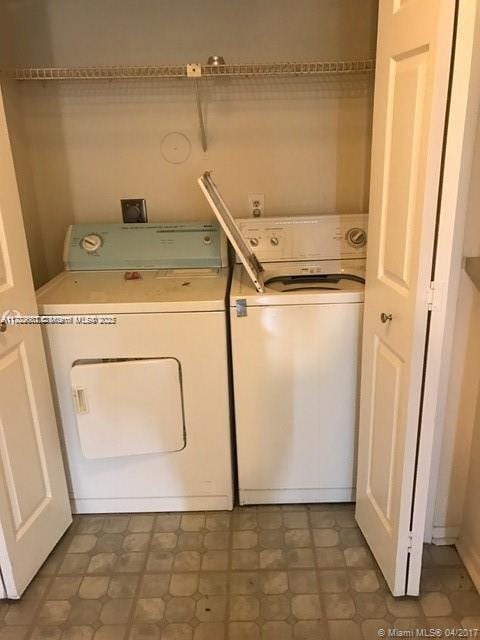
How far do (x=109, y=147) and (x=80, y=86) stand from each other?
0.28 m

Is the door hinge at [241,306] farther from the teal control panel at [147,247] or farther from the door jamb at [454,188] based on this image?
the door jamb at [454,188]

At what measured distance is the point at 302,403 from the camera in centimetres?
204

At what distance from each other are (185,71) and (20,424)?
1509 mm

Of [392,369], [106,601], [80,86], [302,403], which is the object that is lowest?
[106,601]

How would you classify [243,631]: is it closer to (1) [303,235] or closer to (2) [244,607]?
(2) [244,607]

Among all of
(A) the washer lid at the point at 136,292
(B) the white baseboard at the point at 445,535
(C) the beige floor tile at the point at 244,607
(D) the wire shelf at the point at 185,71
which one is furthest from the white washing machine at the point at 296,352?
(D) the wire shelf at the point at 185,71

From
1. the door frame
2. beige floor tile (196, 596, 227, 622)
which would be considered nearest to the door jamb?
the door frame

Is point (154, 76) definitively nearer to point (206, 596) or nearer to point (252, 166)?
point (252, 166)

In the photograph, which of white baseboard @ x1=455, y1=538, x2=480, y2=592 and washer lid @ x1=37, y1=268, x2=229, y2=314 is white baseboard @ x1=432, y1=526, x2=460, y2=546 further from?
washer lid @ x1=37, y1=268, x2=229, y2=314

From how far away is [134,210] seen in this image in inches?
99.7

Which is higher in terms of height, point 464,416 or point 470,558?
point 464,416

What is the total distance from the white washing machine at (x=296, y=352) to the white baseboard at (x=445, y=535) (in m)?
0.36

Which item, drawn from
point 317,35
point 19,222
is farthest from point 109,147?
point 317,35

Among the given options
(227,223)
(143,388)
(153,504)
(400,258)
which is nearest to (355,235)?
(227,223)
